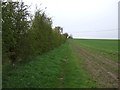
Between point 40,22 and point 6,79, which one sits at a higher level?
point 40,22

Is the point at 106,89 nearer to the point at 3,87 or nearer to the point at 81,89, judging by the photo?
the point at 81,89

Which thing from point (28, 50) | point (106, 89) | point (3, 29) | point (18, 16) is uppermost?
point (18, 16)

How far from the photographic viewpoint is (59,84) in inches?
260

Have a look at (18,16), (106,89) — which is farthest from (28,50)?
(106,89)

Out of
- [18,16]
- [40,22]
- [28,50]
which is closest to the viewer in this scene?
[18,16]

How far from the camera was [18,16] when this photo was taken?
384 inches

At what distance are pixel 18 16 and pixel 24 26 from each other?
87cm

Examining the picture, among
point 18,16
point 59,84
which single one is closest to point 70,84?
point 59,84

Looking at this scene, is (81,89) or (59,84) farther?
(59,84)

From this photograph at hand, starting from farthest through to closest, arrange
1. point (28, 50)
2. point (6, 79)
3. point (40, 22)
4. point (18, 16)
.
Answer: point (40, 22) → point (28, 50) → point (18, 16) → point (6, 79)

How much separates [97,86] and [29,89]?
3241mm

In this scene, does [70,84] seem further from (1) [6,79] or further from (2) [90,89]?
(1) [6,79]

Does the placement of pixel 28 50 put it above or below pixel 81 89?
above

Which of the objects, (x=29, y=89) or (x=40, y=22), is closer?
(x=29, y=89)
